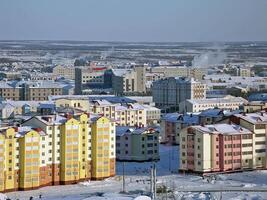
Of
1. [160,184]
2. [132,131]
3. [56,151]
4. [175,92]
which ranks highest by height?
[175,92]

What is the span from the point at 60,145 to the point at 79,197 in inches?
80.1

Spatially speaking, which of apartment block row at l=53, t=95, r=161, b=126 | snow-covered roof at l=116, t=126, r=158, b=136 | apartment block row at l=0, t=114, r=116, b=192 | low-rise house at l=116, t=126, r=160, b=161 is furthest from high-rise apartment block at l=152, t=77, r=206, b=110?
apartment block row at l=0, t=114, r=116, b=192

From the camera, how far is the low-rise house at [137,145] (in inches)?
527

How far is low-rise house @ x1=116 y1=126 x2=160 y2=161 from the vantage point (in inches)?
527

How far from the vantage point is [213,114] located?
48.0 feet

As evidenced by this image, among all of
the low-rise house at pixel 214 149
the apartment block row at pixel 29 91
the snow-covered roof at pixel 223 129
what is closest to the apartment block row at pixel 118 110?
the snow-covered roof at pixel 223 129

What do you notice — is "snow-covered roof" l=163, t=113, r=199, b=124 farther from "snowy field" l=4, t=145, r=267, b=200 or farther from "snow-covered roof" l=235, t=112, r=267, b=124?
"snowy field" l=4, t=145, r=267, b=200

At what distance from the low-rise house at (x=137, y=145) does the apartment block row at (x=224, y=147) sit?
1.11 m

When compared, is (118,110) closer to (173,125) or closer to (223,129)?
→ (173,125)

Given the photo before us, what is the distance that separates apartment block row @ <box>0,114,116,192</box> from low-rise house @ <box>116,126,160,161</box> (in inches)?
53.3

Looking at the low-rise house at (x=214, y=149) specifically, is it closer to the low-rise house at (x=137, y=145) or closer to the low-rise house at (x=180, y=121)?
the low-rise house at (x=137, y=145)

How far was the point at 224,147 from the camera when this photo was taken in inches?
484

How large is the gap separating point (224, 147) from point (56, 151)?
2203 millimetres

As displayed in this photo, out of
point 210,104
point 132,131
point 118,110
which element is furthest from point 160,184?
point 210,104
